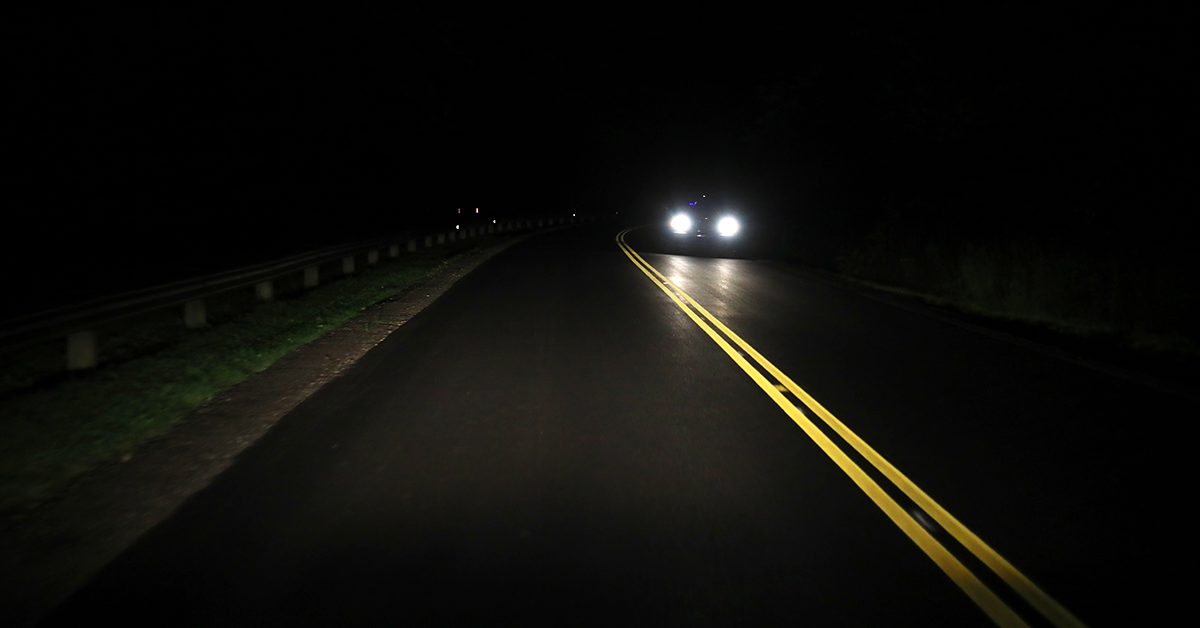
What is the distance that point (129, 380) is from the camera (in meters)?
8.66

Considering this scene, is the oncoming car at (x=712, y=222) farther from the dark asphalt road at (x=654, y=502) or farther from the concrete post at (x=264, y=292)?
the dark asphalt road at (x=654, y=502)

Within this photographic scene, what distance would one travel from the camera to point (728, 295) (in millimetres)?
16562

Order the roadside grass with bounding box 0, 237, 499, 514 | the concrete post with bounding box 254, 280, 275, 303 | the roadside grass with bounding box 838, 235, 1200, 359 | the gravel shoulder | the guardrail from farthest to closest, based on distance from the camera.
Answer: the concrete post with bounding box 254, 280, 275, 303
the roadside grass with bounding box 838, 235, 1200, 359
the guardrail
the roadside grass with bounding box 0, 237, 499, 514
the gravel shoulder

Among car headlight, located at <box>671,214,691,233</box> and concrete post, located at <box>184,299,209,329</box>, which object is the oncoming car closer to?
car headlight, located at <box>671,214,691,233</box>

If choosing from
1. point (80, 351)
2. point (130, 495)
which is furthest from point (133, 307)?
point (130, 495)

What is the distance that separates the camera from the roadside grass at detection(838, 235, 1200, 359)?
12.1 meters

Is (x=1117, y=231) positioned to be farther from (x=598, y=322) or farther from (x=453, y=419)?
(x=453, y=419)

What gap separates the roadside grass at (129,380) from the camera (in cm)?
608

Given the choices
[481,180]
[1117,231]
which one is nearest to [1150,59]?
[1117,231]

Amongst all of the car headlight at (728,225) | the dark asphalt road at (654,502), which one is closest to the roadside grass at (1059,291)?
the dark asphalt road at (654,502)

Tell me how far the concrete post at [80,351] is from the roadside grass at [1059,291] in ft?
42.0

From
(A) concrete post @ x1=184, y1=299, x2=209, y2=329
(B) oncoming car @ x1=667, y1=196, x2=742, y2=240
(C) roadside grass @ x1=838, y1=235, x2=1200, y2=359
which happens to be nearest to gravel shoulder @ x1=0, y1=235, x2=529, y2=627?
(A) concrete post @ x1=184, y1=299, x2=209, y2=329

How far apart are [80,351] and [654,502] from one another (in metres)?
7.43

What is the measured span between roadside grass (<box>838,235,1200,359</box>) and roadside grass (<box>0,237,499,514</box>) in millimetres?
11157
